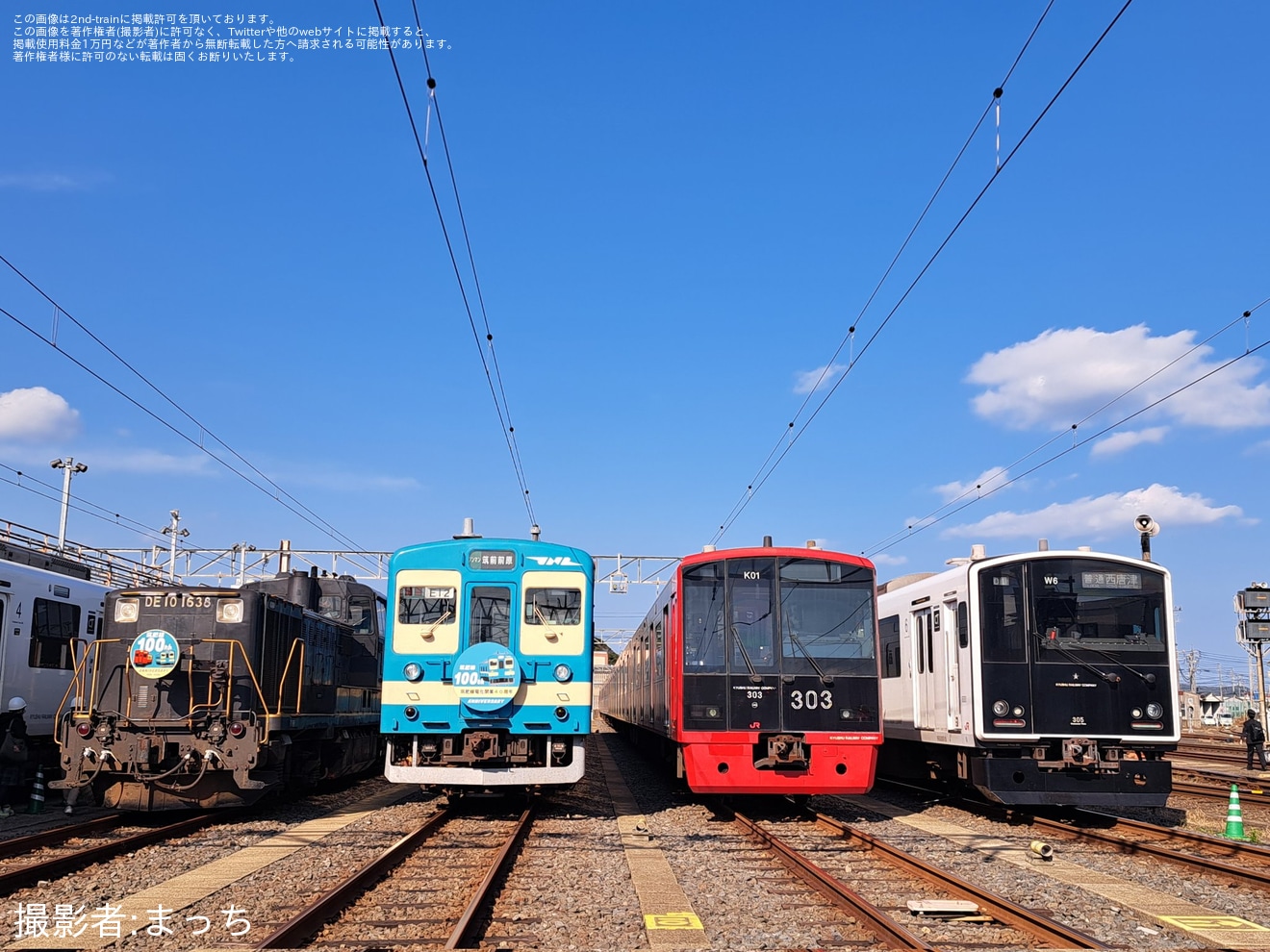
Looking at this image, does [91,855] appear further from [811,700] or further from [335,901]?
[811,700]

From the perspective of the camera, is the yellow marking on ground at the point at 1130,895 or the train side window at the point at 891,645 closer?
the yellow marking on ground at the point at 1130,895

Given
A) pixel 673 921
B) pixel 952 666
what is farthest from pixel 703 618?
pixel 673 921

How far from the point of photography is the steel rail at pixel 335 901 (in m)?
6.85

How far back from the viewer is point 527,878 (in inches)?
371

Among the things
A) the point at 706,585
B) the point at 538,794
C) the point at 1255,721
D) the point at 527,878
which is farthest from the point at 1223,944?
the point at 1255,721

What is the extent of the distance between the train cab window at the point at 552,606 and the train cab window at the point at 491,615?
25 centimetres

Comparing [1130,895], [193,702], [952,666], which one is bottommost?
[1130,895]

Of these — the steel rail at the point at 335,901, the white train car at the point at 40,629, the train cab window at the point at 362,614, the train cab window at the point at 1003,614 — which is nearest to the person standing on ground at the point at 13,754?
the white train car at the point at 40,629

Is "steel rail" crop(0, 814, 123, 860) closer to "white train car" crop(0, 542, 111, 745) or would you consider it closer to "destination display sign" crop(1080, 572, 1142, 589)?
"white train car" crop(0, 542, 111, 745)

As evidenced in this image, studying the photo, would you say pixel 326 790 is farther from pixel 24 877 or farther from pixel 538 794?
pixel 24 877

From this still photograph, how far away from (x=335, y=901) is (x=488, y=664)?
204 inches

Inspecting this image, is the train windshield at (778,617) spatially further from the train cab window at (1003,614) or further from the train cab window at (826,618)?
the train cab window at (1003,614)

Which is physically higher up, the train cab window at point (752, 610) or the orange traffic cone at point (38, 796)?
the train cab window at point (752, 610)

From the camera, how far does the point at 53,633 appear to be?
15570mm
